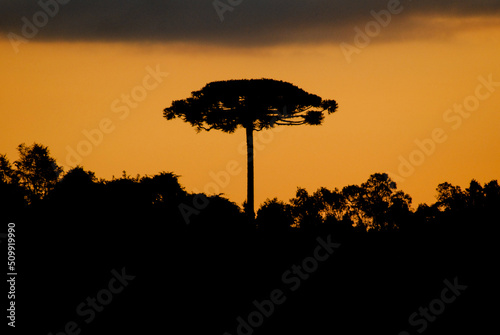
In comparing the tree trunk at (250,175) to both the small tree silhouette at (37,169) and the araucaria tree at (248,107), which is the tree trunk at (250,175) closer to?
the araucaria tree at (248,107)

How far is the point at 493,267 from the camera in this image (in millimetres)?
63094

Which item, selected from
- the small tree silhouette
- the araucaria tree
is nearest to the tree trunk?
the araucaria tree

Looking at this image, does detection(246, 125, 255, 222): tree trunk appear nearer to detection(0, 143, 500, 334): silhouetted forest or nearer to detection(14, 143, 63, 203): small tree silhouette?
detection(0, 143, 500, 334): silhouetted forest

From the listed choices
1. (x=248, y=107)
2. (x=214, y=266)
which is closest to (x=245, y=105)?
(x=248, y=107)

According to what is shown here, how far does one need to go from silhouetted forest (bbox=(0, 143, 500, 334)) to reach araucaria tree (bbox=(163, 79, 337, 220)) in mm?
5228

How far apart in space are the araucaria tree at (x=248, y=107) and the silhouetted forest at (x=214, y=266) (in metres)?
5.23

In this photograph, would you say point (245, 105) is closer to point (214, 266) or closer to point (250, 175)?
point (250, 175)

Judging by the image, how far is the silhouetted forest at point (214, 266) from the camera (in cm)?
5416

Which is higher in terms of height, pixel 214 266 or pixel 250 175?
pixel 250 175

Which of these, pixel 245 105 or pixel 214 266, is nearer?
pixel 214 266

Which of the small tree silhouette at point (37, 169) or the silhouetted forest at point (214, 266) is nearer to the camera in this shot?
the silhouetted forest at point (214, 266)

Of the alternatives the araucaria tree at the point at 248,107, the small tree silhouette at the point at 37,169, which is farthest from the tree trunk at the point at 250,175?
the small tree silhouette at the point at 37,169

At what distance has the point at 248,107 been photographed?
72562 millimetres

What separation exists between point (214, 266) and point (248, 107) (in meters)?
16.7
